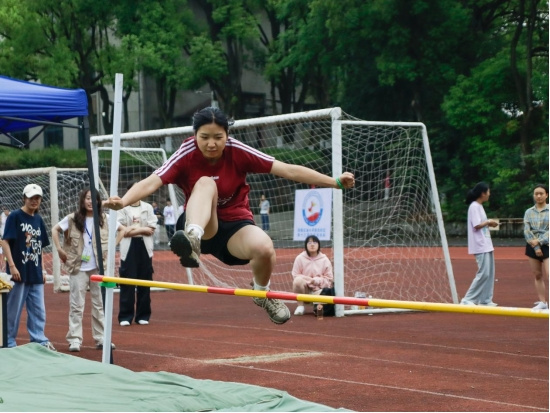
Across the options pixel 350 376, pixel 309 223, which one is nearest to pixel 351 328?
pixel 309 223

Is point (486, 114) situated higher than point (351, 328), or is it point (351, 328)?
point (486, 114)

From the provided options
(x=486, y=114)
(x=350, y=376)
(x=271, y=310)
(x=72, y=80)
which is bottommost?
(x=350, y=376)

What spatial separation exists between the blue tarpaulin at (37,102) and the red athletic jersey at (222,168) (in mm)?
3105

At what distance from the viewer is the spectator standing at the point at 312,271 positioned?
39.9 ft

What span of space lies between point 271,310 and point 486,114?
26.7 meters

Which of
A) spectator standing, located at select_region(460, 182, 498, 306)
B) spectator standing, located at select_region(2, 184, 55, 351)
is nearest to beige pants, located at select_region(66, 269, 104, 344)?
spectator standing, located at select_region(2, 184, 55, 351)

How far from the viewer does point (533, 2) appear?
3120 cm

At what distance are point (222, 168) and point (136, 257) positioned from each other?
6.13m

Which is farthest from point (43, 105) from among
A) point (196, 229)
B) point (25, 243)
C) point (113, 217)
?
point (196, 229)

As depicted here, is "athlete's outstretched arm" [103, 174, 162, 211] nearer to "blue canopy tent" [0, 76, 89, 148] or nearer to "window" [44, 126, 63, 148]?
"blue canopy tent" [0, 76, 89, 148]

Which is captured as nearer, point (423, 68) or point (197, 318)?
point (197, 318)

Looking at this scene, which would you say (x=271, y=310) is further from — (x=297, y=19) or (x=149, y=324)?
(x=297, y=19)

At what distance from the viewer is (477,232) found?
1273cm

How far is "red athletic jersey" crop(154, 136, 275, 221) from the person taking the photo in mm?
5922
